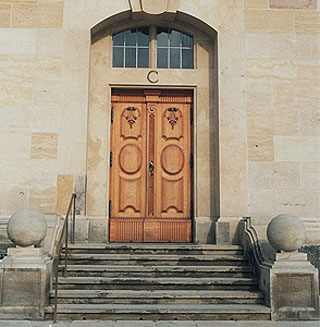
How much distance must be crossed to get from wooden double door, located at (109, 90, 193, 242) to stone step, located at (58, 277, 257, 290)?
200 cm

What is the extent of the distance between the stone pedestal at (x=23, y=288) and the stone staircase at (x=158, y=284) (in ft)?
0.64

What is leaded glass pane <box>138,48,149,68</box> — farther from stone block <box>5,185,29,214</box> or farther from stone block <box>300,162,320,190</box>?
stone block <box>300,162,320,190</box>

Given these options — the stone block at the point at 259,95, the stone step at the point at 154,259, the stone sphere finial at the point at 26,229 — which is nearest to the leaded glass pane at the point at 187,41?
the stone block at the point at 259,95

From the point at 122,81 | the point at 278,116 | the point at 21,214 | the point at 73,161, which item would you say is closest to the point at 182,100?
the point at 122,81

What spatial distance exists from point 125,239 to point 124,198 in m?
0.79

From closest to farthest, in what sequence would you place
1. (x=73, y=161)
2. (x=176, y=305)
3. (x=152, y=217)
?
(x=176, y=305) < (x=73, y=161) < (x=152, y=217)

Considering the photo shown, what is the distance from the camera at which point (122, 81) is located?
30.1 ft

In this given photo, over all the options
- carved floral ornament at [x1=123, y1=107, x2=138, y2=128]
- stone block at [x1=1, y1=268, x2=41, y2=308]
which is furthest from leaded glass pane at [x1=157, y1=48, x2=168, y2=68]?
stone block at [x1=1, y1=268, x2=41, y2=308]

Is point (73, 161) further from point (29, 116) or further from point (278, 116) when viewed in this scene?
point (278, 116)

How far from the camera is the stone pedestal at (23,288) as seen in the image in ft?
20.7

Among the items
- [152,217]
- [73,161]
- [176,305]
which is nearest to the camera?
[176,305]

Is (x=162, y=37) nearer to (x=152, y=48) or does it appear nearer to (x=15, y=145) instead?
(x=152, y=48)

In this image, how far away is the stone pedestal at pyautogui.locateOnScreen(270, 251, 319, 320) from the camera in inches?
253

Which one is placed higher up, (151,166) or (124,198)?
(151,166)
